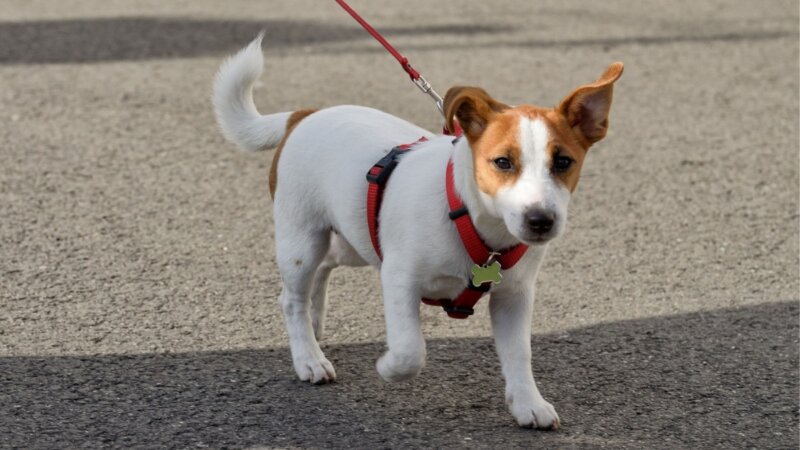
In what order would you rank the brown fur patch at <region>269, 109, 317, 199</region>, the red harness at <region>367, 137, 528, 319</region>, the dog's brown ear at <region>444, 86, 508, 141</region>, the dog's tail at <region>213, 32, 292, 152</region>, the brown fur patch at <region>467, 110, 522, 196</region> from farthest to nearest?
the dog's tail at <region>213, 32, 292, 152</region>
the brown fur patch at <region>269, 109, 317, 199</region>
the red harness at <region>367, 137, 528, 319</region>
the dog's brown ear at <region>444, 86, 508, 141</region>
the brown fur patch at <region>467, 110, 522, 196</region>

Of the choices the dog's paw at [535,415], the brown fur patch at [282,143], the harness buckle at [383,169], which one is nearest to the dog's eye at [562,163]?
the harness buckle at [383,169]

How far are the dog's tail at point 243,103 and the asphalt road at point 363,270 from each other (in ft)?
2.35

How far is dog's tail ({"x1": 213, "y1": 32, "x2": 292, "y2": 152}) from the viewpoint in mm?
4781

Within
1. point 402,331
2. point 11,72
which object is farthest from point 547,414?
point 11,72

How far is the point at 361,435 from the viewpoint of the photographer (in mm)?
3984

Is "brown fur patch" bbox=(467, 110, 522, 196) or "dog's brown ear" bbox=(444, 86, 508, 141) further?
"dog's brown ear" bbox=(444, 86, 508, 141)

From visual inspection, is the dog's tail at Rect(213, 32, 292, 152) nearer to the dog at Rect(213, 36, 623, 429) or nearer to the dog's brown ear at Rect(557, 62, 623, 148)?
the dog at Rect(213, 36, 623, 429)

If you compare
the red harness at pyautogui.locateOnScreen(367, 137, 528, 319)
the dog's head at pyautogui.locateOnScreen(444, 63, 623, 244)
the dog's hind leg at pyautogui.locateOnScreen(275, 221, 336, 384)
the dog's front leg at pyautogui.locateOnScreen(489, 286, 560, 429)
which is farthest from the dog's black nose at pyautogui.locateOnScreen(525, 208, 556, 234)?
the dog's hind leg at pyautogui.locateOnScreen(275, 221, 336, 384)

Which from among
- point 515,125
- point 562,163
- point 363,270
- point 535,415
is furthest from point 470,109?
point 363,270

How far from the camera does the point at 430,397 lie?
4.33 meters

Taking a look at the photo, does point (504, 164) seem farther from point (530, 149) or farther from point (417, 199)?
point (417, 199)

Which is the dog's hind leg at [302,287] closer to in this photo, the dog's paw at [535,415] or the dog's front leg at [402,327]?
the dog's front leg at [402,327]

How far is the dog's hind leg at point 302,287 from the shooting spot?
4402mm

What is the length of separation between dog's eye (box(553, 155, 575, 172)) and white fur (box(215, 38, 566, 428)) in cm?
6
